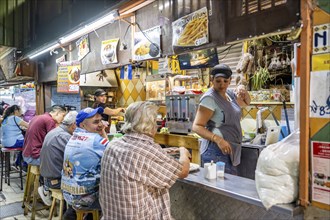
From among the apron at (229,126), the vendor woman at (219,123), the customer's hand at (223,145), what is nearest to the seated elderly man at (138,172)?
the customer's hand at (223,145)

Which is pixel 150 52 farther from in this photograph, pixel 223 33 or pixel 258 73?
pixel 258 73

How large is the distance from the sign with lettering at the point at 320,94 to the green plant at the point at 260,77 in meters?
3.46

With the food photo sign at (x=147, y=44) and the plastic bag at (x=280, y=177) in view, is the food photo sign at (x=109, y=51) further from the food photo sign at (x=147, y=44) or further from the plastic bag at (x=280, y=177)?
the plastic bag at (x=280, y=177)

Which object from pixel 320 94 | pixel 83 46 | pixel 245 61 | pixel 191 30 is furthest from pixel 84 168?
pixel 245 61

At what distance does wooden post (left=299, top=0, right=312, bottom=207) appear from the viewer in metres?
1.67

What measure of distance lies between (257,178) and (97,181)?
1.73 m

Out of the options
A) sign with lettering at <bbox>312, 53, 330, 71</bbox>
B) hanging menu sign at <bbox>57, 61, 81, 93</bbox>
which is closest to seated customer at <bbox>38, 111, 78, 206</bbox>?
hanging menu sign at <bbox>57, 61, 81, 93</bbox>

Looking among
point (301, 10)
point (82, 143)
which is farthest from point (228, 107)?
point (82, 143)

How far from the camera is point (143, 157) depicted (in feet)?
6.79

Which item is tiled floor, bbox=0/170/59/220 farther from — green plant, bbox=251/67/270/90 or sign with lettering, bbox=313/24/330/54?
sign with lettering, bbox=313/24/330/54

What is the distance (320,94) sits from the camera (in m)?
1.62

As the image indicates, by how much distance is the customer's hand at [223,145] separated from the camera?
275 centimetres

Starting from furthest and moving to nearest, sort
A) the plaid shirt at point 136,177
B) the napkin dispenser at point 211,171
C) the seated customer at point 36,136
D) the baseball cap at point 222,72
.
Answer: the seated customer at point 36,136 → the baseball cap at point 222,72 → the napkin dispenser at point 211,171 → the plaid shirt at point 136,177

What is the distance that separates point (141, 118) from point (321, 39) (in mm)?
1324
